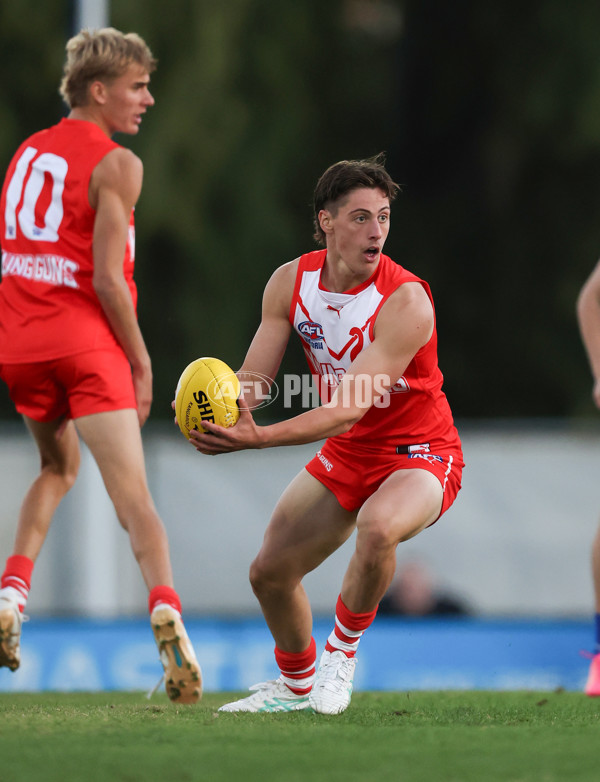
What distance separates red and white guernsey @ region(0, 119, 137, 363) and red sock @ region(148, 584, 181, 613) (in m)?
1.08

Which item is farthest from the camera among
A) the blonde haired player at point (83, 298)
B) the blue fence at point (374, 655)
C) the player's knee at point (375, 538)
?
the blue fence at point (374, 655)

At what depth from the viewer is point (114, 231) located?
17.3 ft

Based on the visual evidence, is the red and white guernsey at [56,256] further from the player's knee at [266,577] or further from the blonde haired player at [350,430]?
the player's knee at [266,577]

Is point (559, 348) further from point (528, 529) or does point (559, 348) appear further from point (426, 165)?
point (528, 529)

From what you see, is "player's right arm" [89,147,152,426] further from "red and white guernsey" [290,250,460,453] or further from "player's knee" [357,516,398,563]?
"player's knee" [357,516,398,563]

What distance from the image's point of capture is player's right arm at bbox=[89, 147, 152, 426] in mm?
5277

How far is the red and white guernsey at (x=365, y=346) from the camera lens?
5410mm

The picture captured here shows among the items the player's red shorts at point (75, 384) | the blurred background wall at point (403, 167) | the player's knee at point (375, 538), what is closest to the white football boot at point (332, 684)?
the player's knee at point (375, 538)

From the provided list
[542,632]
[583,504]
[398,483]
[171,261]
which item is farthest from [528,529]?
[171,261]

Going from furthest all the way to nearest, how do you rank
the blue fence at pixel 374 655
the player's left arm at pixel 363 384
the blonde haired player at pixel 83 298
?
the blue fence at pixel 374 655 < the blonde haired player at pixel 83 298 < the player's left arm at pixel 363 384

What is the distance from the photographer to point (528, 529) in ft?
A: 37.6

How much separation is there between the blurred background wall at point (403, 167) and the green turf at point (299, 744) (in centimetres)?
623

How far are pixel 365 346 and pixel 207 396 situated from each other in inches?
30.8

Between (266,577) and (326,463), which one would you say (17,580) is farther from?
(326,463)
